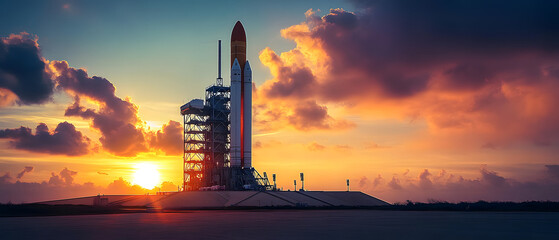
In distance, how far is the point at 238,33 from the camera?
147m

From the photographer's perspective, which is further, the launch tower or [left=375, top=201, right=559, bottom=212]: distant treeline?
the launch tower

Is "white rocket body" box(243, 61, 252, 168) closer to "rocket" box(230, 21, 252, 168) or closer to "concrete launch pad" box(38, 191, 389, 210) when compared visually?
"rocket" box(230, 21, 252, 168)

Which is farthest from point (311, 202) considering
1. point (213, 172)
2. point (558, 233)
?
point (558, 233)

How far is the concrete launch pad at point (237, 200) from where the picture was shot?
111375 millimetres

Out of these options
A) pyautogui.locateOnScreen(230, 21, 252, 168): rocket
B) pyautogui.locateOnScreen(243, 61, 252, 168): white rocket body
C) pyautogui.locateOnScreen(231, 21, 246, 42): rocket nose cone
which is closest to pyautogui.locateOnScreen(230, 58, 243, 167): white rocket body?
pyautogui.locateOnScreen(230, 21, 252, 168): rocket

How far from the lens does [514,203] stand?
104m

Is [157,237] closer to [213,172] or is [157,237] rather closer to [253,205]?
[253,205]

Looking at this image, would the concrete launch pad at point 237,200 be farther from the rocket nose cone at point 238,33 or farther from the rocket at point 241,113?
the rocket nose cone at point 238,33

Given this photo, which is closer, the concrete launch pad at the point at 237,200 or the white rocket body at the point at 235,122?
the concrete launch pad at the point at 237,200

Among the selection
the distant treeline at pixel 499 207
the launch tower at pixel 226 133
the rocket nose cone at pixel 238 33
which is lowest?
the distant treeline at pixel 499 207

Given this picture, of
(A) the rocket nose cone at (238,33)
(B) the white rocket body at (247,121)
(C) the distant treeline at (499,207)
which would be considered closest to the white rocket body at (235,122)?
(B) the white rocket body at (247,121)

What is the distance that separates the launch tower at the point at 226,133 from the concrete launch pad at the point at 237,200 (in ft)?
50.3

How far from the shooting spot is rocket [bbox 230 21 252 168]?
141250 mm

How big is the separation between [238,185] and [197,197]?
24.6 m
